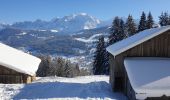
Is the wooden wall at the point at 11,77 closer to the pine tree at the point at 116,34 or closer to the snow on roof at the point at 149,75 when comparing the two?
the snow on roof at the point at 149,75

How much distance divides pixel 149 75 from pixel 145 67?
1321 mm

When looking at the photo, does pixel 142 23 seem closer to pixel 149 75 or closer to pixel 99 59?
pixel 99 59

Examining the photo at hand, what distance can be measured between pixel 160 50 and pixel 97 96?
6.48 meters

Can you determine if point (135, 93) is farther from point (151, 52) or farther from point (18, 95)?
point (18, 95)

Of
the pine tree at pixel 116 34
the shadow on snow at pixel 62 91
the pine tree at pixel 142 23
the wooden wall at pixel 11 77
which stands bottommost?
the shadow on snow at pixel 62 91

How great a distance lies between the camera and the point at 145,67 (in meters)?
24.2

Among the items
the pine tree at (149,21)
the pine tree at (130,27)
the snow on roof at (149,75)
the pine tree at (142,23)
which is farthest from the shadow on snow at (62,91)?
the pine tree at (149,21)

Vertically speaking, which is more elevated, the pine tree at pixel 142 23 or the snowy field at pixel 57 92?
the pine tree at pixel 142 23

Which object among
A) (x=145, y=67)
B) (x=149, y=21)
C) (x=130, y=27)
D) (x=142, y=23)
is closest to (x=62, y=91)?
(x=145, y=67)

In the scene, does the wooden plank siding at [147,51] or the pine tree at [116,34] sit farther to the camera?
the pine tree at [116,34]

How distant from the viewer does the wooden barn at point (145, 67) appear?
21406 mm

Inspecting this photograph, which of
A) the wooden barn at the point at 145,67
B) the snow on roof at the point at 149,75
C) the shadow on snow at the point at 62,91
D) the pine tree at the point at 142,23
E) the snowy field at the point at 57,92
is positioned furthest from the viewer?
the pine tree at the point at 142,23

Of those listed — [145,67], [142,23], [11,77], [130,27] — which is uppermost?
[142,23]

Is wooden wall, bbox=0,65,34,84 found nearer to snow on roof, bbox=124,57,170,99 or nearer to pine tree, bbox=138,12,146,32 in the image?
snow on roof, bbox=124,57,170,99
